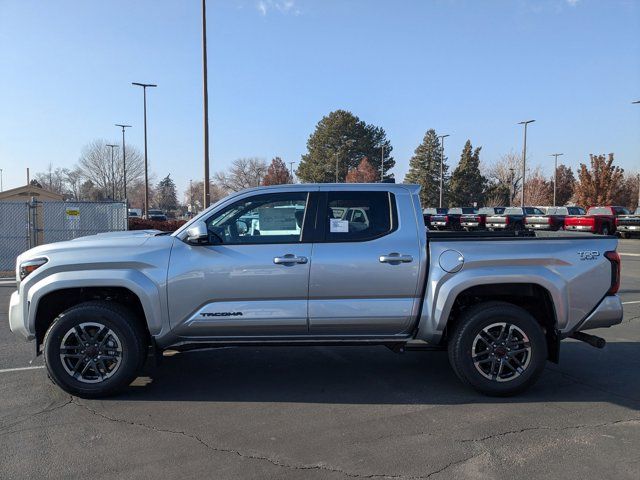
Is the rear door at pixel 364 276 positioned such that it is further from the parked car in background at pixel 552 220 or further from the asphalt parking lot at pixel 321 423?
the parked car in background at pixel 552 220

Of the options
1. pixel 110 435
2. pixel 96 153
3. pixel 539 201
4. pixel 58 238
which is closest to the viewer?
pixel 110 435

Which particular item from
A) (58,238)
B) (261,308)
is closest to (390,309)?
(261,308)

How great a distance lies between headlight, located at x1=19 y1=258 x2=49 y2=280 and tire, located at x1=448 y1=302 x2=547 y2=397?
3.81 m

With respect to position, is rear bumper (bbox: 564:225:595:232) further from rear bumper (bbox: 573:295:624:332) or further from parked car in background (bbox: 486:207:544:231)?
rear bumper (bbox: 573:295:624:332)

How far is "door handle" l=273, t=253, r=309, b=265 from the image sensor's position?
4.76m

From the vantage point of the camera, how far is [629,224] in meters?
30.9

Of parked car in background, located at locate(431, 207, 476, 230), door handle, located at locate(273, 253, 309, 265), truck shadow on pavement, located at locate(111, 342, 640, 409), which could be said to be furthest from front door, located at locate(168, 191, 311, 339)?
parked car in background, located at locate(431, 207, 476, 230)

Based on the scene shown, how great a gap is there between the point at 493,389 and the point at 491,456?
3.85 ft

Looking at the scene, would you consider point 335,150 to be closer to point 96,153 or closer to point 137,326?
point 96,153

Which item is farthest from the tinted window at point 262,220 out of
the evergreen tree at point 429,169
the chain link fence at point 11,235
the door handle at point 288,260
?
the evergreen tree at point 429,169

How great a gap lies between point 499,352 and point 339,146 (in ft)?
225

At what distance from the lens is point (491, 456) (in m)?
3.75

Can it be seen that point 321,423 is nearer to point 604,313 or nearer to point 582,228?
point 604,313

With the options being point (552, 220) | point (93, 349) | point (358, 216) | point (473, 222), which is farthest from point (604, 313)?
point (473, 222)
